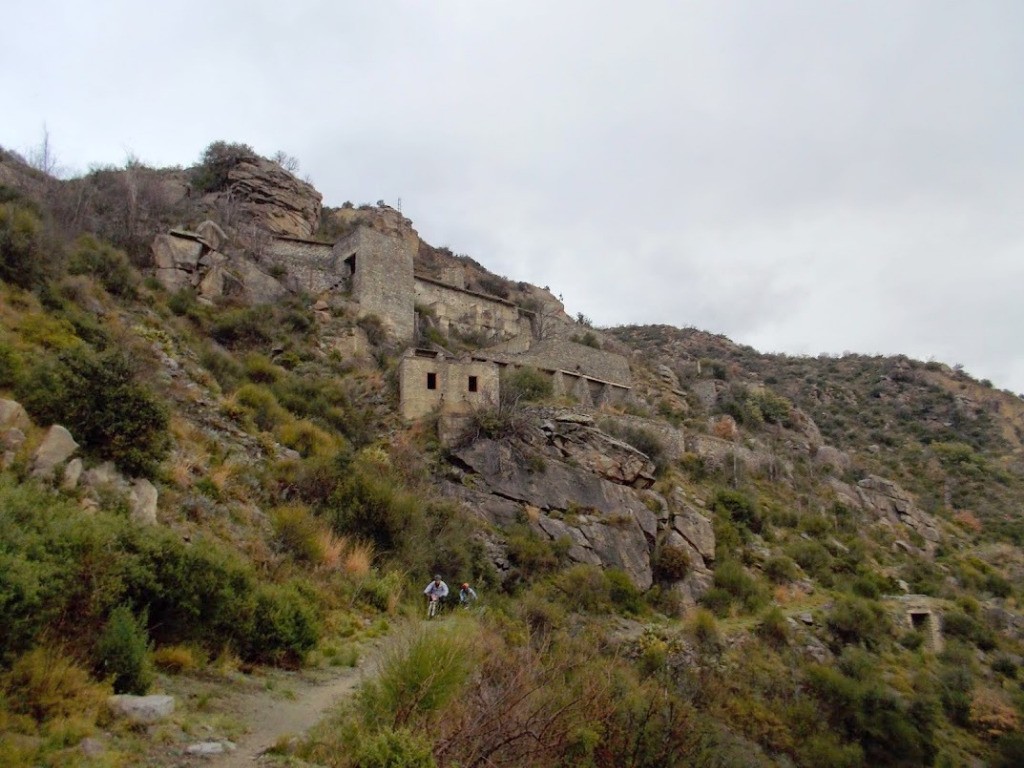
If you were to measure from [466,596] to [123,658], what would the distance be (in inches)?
353

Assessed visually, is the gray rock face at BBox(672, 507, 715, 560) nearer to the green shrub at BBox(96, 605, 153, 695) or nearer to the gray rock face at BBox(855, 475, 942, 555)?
the gray rock face at BBox(855, 475, 942, 555)

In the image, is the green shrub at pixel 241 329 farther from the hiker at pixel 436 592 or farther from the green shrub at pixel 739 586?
the green shrub at pixel 739 586

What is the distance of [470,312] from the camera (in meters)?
36.8

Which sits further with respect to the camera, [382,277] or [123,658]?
[382,277]

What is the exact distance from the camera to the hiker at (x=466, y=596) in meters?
14.1

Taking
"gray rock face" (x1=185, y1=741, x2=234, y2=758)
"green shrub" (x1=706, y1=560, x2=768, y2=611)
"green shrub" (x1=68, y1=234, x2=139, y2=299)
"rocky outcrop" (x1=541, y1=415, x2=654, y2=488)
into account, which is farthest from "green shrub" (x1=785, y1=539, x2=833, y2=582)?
"gray rock face" (x1=185, y1=741, x2=234, y2=758)

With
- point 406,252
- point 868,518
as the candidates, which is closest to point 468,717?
point 406,252

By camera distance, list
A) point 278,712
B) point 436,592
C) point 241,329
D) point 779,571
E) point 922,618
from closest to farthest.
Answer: point 278,712 → point 436,592 → point 241,329 → point 779,571 → point 922,618

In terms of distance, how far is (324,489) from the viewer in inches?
573

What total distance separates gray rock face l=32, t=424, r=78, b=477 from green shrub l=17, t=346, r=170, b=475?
423mm

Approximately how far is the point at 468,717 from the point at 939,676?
21.1m

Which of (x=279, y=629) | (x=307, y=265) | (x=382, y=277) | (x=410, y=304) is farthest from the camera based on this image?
(x=410, y=304)

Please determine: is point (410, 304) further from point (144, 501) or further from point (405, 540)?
point (144, 501)

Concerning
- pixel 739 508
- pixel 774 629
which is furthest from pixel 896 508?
pixel 774 629
